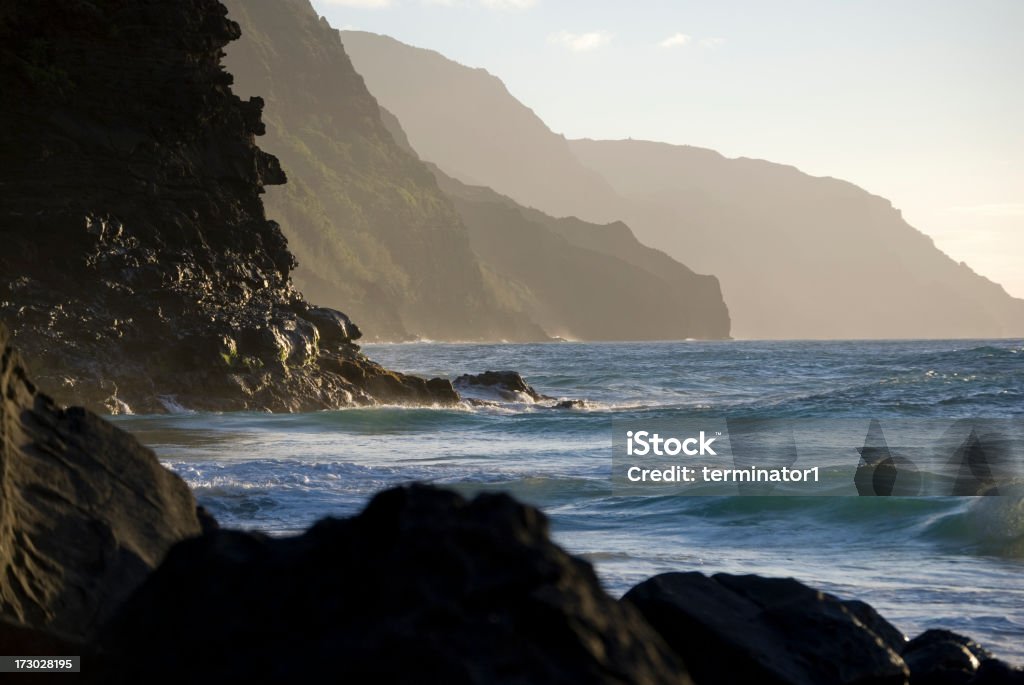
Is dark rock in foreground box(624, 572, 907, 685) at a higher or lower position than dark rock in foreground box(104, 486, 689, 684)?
lower

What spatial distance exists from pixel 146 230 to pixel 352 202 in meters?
121

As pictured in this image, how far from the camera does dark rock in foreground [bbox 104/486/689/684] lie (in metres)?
2.32

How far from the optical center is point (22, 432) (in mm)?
4391

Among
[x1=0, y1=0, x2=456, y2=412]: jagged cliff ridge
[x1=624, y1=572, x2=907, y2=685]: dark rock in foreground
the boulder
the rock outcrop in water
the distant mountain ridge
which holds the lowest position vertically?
the boulder

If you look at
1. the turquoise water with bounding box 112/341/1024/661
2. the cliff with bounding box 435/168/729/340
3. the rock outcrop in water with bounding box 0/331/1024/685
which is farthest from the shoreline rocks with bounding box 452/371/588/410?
the cliff with bounding box 435/168/729/340

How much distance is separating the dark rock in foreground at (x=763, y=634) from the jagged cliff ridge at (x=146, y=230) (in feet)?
65.0

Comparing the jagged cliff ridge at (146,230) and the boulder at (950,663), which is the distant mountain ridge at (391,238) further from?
the boulder at (950,663)

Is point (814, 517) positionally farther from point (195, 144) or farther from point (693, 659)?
point (195, 144)

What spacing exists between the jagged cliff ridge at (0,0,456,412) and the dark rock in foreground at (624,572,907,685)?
1981 cm

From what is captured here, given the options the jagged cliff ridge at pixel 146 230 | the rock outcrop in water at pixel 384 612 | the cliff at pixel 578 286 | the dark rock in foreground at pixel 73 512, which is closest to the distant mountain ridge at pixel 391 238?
the cliff at pixel 578 286

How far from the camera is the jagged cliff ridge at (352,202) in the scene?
136m

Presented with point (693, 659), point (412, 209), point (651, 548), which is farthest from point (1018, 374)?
point (412, 209)

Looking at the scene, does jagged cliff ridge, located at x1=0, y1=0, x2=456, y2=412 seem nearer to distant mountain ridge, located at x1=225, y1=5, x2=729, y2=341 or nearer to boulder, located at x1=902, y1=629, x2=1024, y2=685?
boulder, located at x1=902, y1=629, x2=1024, y2=685

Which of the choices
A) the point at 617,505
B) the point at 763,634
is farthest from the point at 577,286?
the point at 763,634
